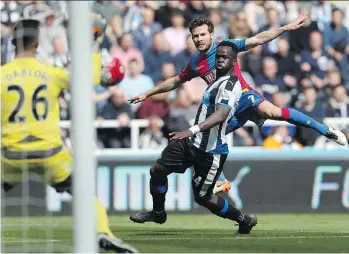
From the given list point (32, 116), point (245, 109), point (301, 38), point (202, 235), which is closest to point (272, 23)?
point (301, 38)

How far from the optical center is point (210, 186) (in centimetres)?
1090

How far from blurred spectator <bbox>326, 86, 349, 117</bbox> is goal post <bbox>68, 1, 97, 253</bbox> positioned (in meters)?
9.64

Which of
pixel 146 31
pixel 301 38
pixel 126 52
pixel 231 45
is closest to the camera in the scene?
pixel 231 45

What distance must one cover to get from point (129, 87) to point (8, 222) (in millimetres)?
3516

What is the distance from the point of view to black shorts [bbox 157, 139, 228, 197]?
10836 millimetres

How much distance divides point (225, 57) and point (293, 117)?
1.54 metres

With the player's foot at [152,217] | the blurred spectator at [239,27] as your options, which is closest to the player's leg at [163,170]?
the player's foot at [152,217]

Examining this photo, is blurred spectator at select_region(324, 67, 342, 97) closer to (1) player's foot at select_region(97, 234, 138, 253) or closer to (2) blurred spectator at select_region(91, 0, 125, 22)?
(2) blurred spectator at select_region(91, 0, 125, 22)

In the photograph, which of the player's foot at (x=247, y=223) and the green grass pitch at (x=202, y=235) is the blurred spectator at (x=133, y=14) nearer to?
the green grass pitch at (x=202, y=235)

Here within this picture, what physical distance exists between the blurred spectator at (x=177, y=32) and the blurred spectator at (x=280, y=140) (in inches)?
89.2

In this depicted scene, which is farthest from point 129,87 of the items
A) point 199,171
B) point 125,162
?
point 199,171

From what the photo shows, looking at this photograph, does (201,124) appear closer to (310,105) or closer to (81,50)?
(81,50)

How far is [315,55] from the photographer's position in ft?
58.3

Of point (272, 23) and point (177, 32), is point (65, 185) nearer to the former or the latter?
point (177, 32)
